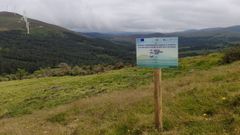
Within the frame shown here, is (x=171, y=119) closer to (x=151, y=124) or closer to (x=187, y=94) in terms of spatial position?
(x=151, y=124)

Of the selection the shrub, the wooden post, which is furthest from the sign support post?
the shrub

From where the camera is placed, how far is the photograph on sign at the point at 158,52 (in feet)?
34.4

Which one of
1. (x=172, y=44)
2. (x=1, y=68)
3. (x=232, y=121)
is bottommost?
(x=1, y=68)

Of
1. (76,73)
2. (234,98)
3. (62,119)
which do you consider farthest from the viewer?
(76,73)

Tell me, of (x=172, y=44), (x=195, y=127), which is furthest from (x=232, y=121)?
(x=172, y=44)

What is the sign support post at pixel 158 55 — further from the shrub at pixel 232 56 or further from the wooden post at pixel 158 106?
the shrub at pixel 232 56

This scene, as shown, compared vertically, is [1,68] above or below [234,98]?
below

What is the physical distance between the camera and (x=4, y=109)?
27.8 m

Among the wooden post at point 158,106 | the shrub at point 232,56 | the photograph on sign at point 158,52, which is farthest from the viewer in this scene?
the shrub at point 232,56

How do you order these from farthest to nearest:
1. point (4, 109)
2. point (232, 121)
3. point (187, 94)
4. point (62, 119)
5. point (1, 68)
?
point (1, 68) → point (4, 109) → point (62, 119) → point (187, 94) → point (232, 121)

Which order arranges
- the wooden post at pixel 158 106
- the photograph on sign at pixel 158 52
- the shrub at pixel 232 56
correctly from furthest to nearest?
1. the shrub at pixel 232 56
2. the wooden post at pixel 158 106
3. the photograph on sign at pixel 158 52

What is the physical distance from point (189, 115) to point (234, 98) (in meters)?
1.84

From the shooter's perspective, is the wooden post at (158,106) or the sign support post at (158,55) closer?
the sign support post at (158,55)

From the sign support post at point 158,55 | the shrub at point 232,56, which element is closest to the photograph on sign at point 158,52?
the sign support post at point 158,55
